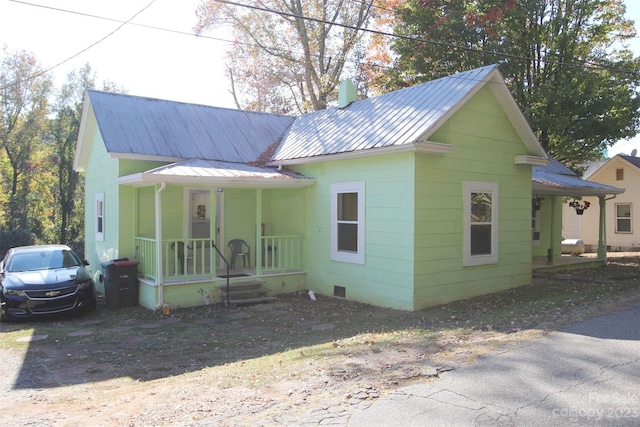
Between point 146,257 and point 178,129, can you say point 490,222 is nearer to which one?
point 146,257

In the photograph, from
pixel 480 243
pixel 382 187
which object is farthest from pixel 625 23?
pixel 382 187

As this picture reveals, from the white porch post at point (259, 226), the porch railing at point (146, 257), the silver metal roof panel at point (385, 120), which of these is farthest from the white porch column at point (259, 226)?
the porch railing at point (146, 257)

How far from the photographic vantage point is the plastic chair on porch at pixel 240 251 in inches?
514

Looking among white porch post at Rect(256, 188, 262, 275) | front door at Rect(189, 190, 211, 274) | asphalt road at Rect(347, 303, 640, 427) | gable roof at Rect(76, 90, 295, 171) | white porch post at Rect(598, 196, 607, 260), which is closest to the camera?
asphalt road at Rect(347, 303, 640, 427)

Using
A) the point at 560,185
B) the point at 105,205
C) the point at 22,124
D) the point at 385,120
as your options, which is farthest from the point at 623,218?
the point at 22,124

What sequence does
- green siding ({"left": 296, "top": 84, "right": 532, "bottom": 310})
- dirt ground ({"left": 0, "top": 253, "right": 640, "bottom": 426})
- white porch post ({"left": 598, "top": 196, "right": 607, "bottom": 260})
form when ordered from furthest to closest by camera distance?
white porch post ({"left": 598, "top": 196, "right": 607, "bottom": 260}) → green siding ({"left": 296, "top": 84, "right": 532, "bottom": 310}) → dirt ground ({"left": 0, "top": 253, "right": 640, "bottom": 426})

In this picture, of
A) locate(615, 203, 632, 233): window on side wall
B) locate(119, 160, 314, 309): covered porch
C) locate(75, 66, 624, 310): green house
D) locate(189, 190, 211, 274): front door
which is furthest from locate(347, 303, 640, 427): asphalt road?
locate(615, 203, 632, 233): window on side wall

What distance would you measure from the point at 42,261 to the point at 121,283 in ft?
6.12

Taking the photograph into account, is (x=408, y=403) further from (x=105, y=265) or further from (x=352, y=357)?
(x=105, y=265)

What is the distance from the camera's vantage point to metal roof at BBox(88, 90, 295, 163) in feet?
40.0

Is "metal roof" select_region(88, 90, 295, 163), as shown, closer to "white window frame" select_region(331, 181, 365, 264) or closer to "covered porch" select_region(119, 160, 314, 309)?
"covered porch" select_region(119, 160, 314, 309)

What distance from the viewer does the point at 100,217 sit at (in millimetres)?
13922

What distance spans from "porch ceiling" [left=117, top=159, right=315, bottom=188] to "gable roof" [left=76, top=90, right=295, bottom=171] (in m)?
0.70

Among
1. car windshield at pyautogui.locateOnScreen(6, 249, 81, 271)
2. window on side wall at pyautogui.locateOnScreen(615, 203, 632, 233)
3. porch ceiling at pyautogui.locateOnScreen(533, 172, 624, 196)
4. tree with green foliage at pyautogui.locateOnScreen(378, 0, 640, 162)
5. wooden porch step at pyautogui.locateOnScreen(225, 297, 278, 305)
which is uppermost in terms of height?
tree with green foliage at pyautogui.locateOnScreen(378, 0, 640, 162)
